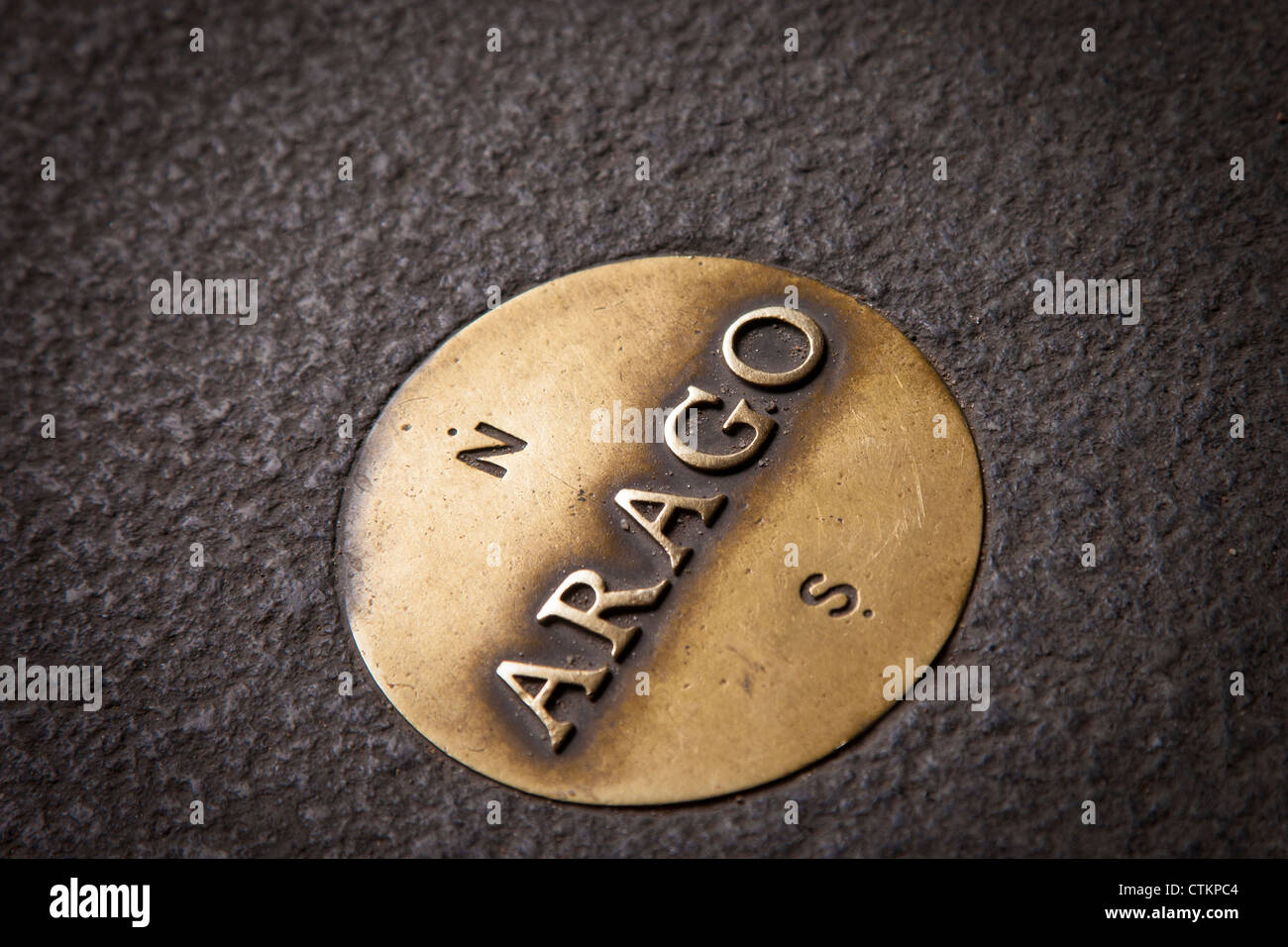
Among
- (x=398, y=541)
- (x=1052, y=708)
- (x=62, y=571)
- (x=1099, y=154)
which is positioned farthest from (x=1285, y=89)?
(x=62, y=571)

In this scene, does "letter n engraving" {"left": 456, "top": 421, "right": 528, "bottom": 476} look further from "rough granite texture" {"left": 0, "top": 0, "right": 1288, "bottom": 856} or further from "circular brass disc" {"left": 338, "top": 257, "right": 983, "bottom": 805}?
"rough granite texture" {"left": 0, "top": 0, "right": 1288, "bottom": 856}

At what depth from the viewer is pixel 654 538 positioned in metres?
1.33

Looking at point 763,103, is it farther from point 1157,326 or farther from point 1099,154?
point 1157,326

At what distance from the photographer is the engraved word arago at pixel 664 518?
1.29 m

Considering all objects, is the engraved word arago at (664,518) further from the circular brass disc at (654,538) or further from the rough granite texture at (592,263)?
the rough granite texture at (592,263)

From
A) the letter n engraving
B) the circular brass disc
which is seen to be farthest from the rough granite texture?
the letter n engraving

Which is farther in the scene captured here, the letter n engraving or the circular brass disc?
the letter n engraving

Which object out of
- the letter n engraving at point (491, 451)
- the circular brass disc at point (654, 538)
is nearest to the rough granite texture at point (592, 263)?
the circular brass disc at point (654, 538)

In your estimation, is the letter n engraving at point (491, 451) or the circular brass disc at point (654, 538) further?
the letter n engraving at point (491, 451)

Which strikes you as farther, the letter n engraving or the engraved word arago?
the letter n engraving

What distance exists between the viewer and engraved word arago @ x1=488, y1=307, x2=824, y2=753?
1.29 meters

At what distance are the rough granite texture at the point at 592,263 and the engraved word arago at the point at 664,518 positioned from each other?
141 millimetres

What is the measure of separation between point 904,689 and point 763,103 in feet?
3.37

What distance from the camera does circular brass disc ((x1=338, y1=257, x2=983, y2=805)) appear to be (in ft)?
4.20
